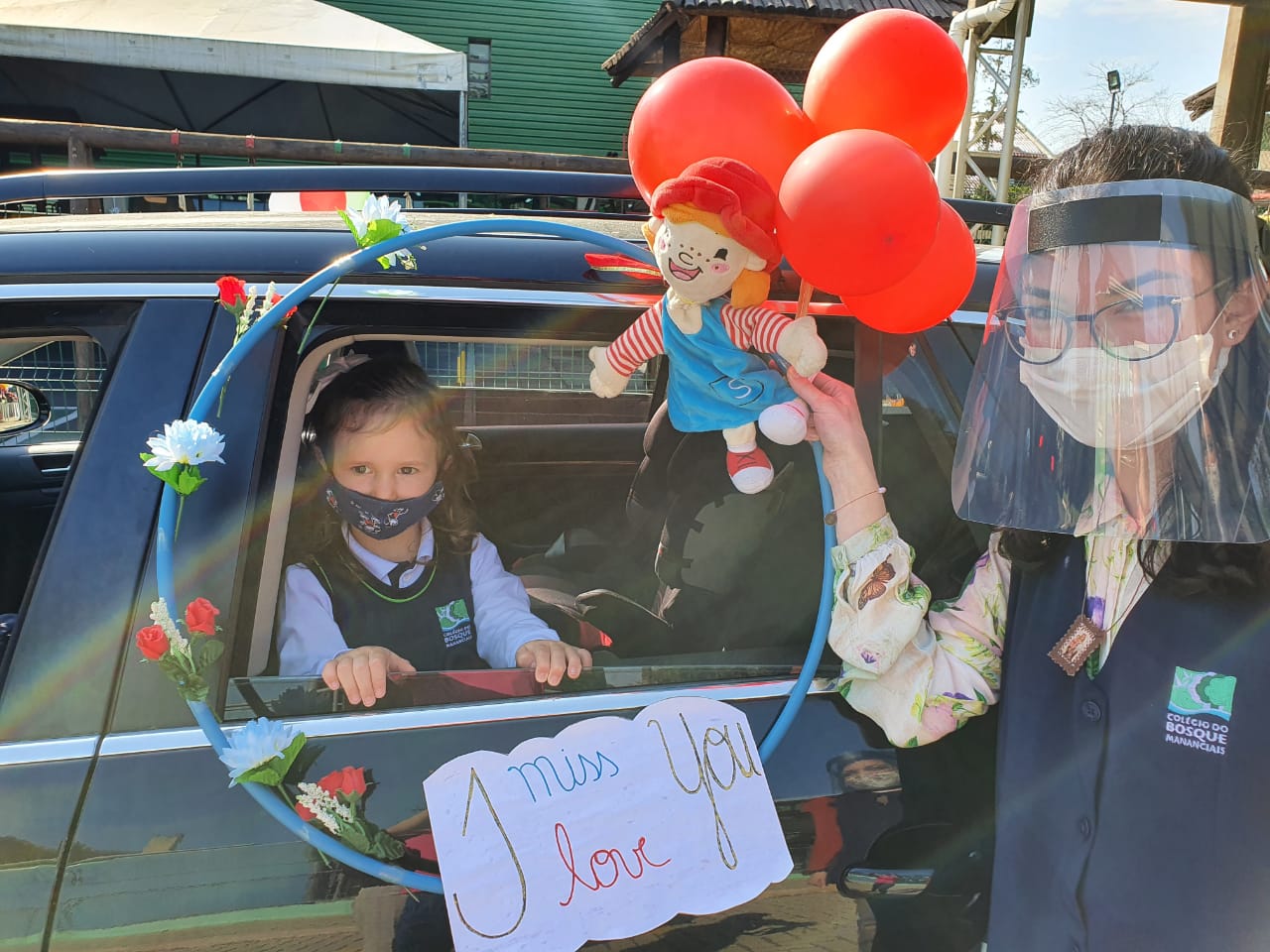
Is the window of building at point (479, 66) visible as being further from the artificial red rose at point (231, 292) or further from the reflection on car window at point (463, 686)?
the reflection on car window at point (463, 686)

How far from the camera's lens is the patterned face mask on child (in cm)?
184

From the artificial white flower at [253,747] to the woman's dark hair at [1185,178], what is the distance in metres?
1.25

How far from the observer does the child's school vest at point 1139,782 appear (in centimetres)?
122

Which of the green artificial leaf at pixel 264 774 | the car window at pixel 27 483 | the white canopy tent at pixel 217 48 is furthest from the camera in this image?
the white canopy tent at pixel 217 48

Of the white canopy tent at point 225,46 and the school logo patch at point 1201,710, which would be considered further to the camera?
the white canopy tent at point 225,46

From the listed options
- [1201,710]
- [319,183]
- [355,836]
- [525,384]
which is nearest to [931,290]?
[1201,710]

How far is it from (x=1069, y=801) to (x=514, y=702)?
2.72 ft

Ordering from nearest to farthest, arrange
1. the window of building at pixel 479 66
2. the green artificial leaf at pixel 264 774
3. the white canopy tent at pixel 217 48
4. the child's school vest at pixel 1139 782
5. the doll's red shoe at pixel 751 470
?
1. the child's school vest at pixel 1139 782
2. the green artificial leaf at pixel 264 774
3. the doll's red shoe at pixel 751 470
4. the white canopy tent at pixel 217 48
5. the window of building at pixel 479 66

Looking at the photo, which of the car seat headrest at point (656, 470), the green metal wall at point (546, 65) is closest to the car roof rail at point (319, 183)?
the car seat headrest at point (656, 470)

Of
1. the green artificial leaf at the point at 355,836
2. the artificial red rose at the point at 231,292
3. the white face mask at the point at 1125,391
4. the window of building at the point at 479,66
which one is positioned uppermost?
the window of building at the point at 479,66

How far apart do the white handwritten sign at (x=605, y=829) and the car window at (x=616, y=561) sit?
0.35 ft

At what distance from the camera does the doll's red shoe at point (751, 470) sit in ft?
5.42

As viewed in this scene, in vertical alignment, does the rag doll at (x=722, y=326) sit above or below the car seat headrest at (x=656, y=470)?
above

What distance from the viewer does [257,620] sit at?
5.23ft
